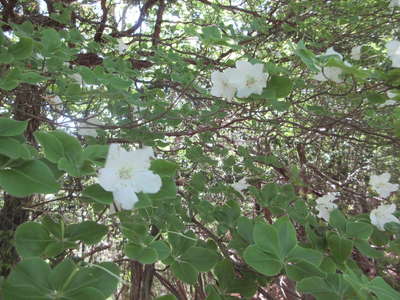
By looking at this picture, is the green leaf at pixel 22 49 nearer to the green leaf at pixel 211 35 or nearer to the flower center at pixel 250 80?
the green leaf at pixel 211 35

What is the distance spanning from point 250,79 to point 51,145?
64 centimetres

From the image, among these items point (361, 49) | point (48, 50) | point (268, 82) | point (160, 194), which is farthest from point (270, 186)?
point (48, 50)

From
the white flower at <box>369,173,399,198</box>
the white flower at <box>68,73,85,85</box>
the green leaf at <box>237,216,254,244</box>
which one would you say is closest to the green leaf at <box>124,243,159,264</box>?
the green leaf at <box>237,216,254,244</box>

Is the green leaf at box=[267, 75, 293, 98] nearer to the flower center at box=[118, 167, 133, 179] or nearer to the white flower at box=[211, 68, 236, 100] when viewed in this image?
the white flower at box=[211, 68, 236, 100]

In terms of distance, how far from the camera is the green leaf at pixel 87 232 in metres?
0.80

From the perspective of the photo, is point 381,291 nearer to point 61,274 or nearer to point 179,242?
point 179,242

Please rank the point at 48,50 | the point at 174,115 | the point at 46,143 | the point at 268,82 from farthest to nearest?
the point at 174,115
the point at 48,50
the point at 268,82
the point at 46,143

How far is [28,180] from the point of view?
65 cm

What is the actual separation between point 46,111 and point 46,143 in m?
2.01

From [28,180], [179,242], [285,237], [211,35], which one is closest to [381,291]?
[285,237]

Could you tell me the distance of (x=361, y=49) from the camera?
154 centimetres

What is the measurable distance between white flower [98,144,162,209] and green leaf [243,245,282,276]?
0.92 ft

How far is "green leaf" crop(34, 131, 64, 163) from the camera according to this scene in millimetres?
704

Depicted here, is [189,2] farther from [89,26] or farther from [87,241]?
[87,241]
